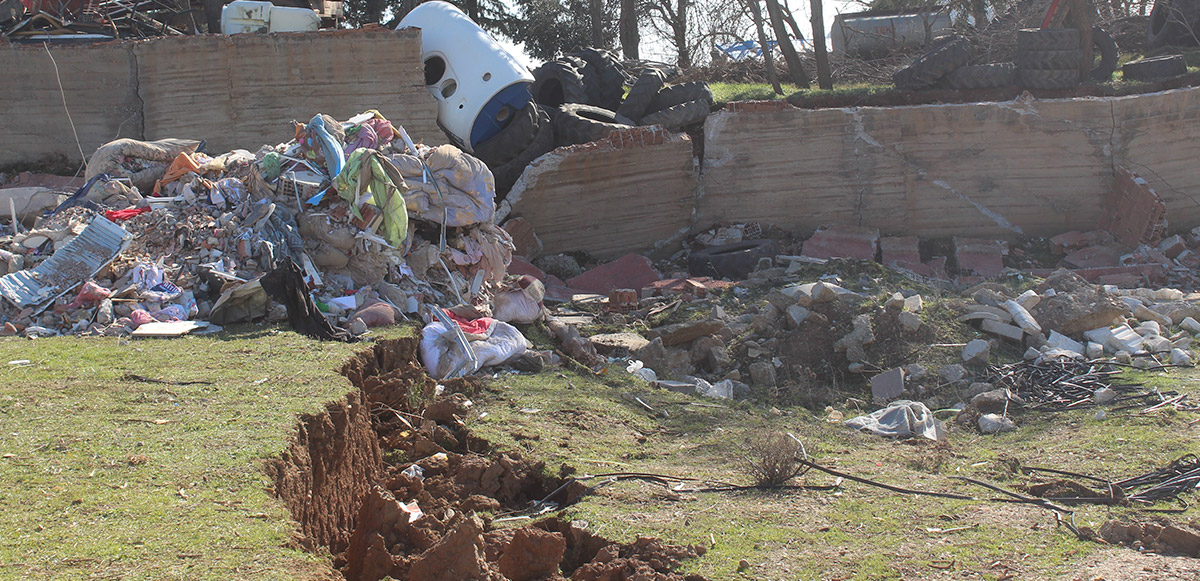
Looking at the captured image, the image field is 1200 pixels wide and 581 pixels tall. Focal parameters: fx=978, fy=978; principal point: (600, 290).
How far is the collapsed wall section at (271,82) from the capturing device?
11.9m

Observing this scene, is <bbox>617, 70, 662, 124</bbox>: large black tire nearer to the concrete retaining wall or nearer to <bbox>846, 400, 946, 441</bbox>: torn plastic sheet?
the concrete retaining wall

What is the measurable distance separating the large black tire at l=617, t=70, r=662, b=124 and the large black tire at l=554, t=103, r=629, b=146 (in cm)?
30

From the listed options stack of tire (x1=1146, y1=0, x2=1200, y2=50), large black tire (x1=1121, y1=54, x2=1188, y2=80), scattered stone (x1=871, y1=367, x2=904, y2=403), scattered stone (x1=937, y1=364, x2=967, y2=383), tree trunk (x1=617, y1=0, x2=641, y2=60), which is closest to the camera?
scattered stone (x1=871, y1=367, x2=904, y2=403)

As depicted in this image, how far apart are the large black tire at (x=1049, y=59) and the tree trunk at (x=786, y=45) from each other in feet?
10.2

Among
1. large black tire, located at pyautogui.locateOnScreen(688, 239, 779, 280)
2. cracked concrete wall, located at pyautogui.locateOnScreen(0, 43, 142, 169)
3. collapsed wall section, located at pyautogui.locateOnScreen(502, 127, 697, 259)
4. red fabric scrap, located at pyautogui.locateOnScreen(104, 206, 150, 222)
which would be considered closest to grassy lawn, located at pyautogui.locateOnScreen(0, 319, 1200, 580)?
red fabric scrap, located at pyautogui.locateOnScreen(104, 206, 150, 222)

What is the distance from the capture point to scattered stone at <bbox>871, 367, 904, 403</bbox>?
7.45m

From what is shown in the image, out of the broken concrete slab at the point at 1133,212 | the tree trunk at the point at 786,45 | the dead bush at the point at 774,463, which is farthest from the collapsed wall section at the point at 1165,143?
the dead bush at the point at 774,463

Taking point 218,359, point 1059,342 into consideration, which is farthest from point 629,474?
point 1059,342

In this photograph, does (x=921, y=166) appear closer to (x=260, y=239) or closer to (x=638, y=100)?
(x=638, y=100)

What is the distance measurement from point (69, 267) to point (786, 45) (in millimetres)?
10855

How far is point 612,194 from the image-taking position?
41.5 ft

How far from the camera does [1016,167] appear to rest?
1298 centimetres

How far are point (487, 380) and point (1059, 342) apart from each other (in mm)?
4741

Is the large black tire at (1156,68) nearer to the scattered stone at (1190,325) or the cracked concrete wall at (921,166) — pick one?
the cracked concrete wall at (921,166)
